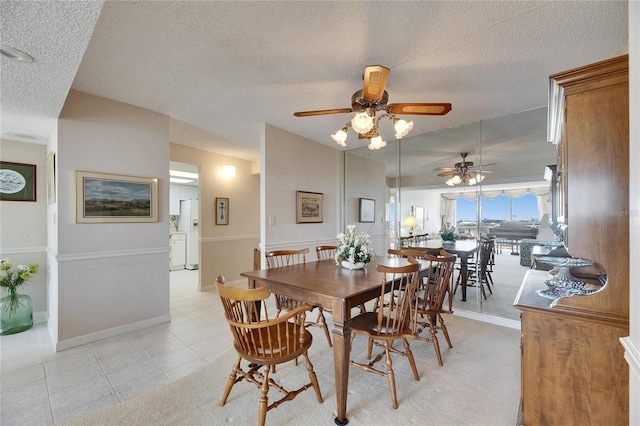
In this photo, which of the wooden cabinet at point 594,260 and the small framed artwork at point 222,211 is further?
the small framed artwork at point 222,211

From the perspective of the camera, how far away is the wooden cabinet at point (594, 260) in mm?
1234

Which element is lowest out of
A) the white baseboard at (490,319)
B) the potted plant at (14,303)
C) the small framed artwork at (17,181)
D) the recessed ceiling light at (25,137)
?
the white baseboard at (490,319)

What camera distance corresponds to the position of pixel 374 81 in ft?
6.16

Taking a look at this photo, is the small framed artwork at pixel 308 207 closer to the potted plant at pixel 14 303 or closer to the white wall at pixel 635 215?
the potted plant at pixel 14 303

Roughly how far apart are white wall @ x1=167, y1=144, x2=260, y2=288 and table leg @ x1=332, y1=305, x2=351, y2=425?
3705 mm

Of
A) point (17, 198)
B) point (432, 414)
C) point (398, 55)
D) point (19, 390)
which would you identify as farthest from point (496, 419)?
point (17, 198)

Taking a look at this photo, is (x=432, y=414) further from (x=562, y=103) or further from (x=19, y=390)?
(x=19, y=390)

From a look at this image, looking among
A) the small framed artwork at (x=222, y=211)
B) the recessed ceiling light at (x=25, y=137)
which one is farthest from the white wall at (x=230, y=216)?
the recessed ceiling light at (x=25, y=137)

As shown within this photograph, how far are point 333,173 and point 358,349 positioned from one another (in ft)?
9.68

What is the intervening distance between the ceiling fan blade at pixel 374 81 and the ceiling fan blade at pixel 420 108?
18 cm

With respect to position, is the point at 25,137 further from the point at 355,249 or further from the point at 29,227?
the point at 355,249

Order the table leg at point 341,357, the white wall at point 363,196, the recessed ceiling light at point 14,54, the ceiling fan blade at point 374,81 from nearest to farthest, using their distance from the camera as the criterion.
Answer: the recessed ceiling light at point 14,54 → the table leg at point 341,357 → the ceiling fan blade at point 374,81 → the white wall at point 363,196

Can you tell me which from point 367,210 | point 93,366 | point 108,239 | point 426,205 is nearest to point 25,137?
point 108,239

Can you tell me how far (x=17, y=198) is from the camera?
321cm
